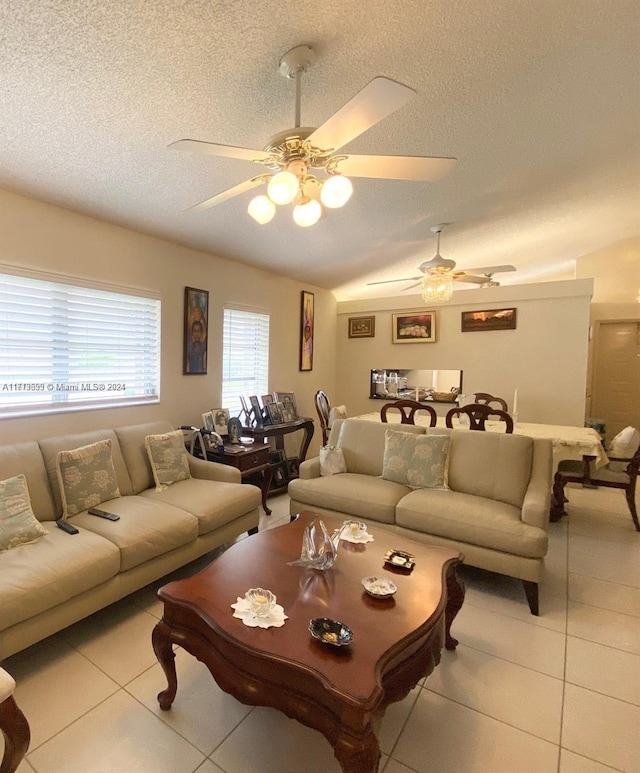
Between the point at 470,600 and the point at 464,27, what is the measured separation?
9.35 ft

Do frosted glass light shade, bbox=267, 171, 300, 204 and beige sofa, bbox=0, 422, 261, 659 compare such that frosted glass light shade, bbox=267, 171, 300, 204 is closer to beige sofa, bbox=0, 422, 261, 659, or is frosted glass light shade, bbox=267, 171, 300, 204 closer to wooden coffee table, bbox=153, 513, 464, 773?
wooden coffee table, bbox=153, 513, 464, 773

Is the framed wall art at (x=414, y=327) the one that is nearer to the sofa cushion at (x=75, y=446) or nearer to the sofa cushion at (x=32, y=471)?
the sofa cushion at (x=75, y=446)

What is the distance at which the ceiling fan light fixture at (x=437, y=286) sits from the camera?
12.5 ft

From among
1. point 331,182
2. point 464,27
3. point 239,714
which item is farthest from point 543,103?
point 239,714

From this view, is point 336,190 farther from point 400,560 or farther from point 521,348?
point 521,348

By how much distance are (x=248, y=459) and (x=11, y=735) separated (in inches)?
89.1

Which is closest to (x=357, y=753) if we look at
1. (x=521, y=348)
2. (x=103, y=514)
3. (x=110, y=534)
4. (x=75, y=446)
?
(x=110, y=534)

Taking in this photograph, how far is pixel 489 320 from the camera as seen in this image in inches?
194

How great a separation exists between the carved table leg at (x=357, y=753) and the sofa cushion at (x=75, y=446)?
209 cm

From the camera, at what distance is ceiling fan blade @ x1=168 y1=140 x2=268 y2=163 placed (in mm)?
1368

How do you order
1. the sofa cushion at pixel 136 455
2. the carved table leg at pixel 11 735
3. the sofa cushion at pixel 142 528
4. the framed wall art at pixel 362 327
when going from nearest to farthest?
the carved table leg at pixel 11 735, the sofa cushion at pixel 142 528, the sofa cushion at pixel 136 455, the framed wall art at pixel 362 327

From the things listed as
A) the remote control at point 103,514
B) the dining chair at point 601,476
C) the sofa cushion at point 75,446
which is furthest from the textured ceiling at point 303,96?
the dining chair at point 601,476

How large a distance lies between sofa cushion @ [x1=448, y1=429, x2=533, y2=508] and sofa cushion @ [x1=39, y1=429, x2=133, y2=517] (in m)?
2.34

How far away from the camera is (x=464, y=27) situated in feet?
4.99
